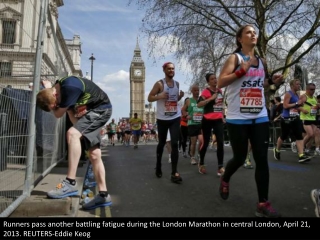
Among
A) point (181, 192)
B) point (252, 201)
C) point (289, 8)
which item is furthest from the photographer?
point (289, 8)

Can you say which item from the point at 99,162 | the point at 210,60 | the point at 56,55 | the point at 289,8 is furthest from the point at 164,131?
the point at 210,60

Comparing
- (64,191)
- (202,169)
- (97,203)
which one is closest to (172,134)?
(202,169)

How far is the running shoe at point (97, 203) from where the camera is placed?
3977mm

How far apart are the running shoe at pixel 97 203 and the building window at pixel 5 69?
1.71m

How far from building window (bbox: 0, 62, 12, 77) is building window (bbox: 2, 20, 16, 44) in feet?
0.75

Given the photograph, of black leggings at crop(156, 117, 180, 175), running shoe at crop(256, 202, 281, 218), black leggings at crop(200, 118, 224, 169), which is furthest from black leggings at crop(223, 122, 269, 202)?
black leggings at crop(200, 118, 224, 169)

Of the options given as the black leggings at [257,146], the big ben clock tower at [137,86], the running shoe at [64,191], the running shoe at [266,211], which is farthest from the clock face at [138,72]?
the running shoe at [266,211]

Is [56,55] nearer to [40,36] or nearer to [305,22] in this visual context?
[40,36]

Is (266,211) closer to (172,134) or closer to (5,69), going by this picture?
(172,134)

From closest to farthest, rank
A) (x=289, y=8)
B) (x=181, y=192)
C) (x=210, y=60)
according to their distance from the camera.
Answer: (x=181, y=192)
(x=289, y=8)
(x=210, y=60)

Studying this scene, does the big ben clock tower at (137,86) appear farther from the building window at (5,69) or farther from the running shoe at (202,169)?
the building window at (5,69)
